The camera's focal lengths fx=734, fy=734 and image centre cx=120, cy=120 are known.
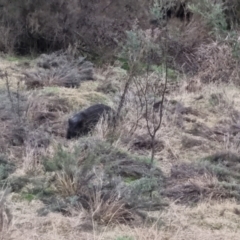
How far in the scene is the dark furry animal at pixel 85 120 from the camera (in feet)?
27.5

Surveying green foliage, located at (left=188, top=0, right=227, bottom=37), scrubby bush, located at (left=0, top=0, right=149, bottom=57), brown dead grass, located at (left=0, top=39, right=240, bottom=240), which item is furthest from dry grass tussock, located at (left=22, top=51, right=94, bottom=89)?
green foliage, located at (left=188, top=0, right=227, bottom=37)

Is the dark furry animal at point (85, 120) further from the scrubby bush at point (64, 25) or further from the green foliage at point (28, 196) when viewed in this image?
the scrubby bush at point (64, 25)

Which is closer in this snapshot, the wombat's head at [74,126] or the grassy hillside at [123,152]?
the grassy hillside at [123,152]

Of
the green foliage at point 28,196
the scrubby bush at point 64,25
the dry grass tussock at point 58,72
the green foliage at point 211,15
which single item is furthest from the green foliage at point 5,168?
the green foliage at point 211,15

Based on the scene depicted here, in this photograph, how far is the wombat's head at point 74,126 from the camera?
8359 millimetres

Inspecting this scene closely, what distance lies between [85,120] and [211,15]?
580 centimetres

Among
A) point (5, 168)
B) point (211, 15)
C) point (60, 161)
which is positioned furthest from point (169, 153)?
point (211, 15)

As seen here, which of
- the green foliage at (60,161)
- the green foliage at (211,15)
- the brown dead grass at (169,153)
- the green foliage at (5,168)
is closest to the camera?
the brown dead grass at (169,153)

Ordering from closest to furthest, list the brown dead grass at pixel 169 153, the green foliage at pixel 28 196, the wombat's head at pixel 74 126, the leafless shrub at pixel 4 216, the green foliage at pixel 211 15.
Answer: the leafless shrub at pixel 4 216 < the brown dead grass at pixel 169 153 < the green foliage at pixel 28 196 < the wombat's head at pixel 74 126 < the green foliage at pixel 211 15

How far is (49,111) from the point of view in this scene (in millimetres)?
9461

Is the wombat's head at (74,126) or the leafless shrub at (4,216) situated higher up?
the leafless shrub at (4,216)

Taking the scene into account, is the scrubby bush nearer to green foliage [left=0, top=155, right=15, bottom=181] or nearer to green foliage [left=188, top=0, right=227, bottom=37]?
green foliage [left=188, top=0, right=227, bottom=37]

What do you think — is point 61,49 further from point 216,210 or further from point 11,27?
point 216,210

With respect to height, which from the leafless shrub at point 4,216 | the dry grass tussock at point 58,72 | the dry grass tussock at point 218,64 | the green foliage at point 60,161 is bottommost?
the dry grass tussock at point 218,64
